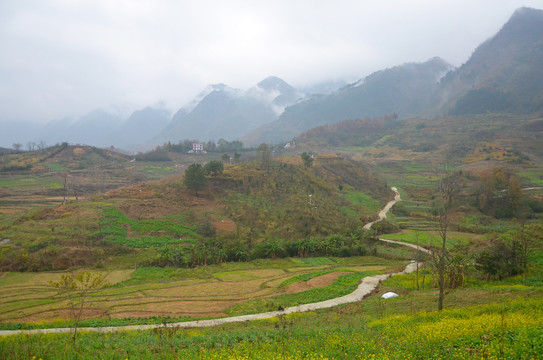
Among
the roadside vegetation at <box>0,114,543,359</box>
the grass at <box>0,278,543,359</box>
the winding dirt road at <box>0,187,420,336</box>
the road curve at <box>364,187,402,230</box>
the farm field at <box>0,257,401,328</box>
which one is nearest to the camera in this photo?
the grass at <box>0,278,543,359</box>

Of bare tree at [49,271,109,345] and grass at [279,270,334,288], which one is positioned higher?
bare tree at [49,271,109,345]

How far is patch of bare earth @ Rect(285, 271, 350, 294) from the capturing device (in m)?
31.6

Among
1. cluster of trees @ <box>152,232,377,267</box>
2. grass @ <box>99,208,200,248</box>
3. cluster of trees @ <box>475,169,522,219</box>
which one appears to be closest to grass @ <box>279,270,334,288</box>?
cluster of trees @ <box>152,232,377,267</box>

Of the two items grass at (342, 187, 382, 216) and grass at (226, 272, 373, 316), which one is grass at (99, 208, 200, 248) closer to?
grass at (226, 272, 373, 316)

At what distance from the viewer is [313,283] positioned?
33.4 m

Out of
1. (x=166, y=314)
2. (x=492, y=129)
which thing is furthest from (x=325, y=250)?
(x=492, y=129)

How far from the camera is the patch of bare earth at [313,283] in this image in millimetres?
31625

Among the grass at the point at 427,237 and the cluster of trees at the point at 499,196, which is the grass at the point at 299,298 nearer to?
Result: the grass at the point at 427,237

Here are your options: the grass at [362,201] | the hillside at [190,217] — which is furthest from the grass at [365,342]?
the grass at [362,201]

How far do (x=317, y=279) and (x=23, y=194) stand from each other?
78.3m

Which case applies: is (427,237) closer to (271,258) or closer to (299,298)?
(271,258)

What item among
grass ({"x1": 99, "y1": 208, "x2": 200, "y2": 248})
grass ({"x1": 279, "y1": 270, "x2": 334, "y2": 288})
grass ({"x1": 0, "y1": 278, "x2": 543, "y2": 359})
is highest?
grass ({"x1": 0, "y1": 278, "x2": 543, "y2": 359})

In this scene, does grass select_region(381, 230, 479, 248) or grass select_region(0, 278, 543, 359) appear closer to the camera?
grass select_region(0, 278, 543, 359)

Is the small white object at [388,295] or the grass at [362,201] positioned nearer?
the small white object at [388,295]
